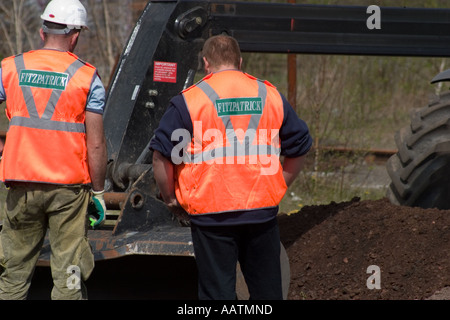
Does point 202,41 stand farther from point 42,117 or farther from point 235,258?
point 235,258

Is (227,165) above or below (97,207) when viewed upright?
above

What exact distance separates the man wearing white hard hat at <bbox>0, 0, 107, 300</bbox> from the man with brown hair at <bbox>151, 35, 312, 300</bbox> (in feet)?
1.68

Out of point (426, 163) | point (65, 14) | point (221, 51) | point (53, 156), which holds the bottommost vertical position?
point (426, 163)

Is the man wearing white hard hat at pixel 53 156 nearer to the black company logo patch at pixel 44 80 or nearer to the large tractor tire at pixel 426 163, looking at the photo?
the black company logo patch at pixel 44 80

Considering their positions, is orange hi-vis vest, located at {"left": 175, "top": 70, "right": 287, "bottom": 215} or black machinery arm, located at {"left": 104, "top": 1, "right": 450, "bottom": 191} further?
black machinery arm, located at {"left": 104, "top": 1, "right": 450, "bottom": 191}

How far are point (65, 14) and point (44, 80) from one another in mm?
404

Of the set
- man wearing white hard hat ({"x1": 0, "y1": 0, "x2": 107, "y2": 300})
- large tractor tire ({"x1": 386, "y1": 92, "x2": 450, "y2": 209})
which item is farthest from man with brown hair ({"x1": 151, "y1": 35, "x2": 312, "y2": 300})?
large tractor tire ({"x1": 386, "y1": 92, "x2": 450, "y2": 209})

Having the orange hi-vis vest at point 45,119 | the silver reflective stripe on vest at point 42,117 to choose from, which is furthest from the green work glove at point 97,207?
the silver reflective stripe on vest at point 42,117

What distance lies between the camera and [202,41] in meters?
5.95

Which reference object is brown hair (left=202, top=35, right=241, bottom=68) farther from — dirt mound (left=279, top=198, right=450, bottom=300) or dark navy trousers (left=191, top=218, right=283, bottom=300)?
dirt mound (left=279, top=198, right=450, bottom=300)

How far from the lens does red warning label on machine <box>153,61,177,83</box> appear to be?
5.83 meters

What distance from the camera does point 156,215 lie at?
17.3 feet

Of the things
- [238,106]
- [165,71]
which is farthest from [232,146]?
[165,71]
